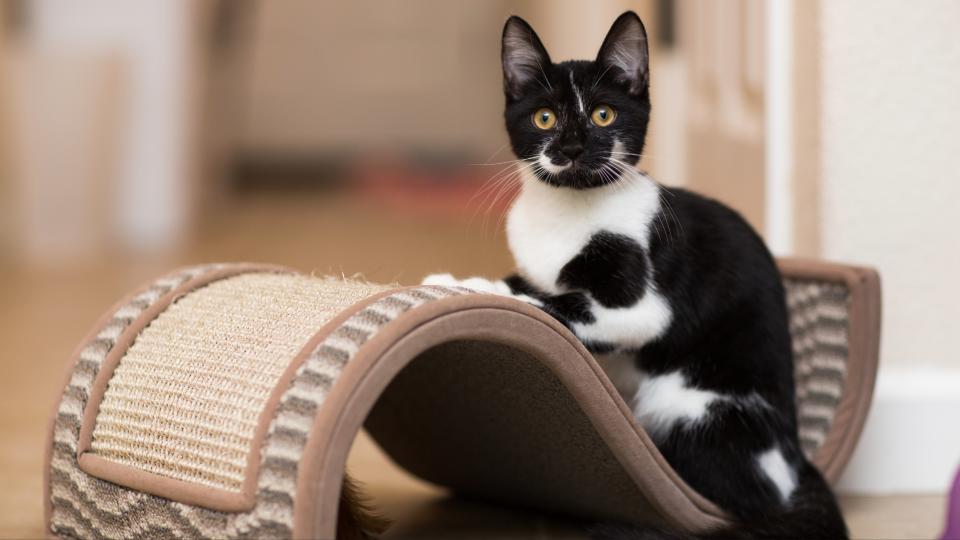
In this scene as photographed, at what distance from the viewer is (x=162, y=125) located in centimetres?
502

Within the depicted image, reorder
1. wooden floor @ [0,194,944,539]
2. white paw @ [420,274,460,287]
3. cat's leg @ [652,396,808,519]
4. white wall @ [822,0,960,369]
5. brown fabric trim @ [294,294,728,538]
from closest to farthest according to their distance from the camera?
1. brown fabric trim @ [294,294,728,538]
2. white paw @ [420,274,460,287]
3. cat's leg @ [652,396,808,519]
4. wooden floor @ [0,194,944,539]
5. white wall @ [822,0,960,369]

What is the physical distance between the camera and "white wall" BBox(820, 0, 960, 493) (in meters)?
1.82

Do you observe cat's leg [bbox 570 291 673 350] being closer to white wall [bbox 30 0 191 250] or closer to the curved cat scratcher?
the curved cat scratcher

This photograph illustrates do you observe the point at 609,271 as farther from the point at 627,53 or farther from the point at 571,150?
the point at 627,53

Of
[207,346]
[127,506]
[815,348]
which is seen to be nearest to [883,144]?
[815,348]

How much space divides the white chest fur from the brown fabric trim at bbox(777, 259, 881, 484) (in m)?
0.39

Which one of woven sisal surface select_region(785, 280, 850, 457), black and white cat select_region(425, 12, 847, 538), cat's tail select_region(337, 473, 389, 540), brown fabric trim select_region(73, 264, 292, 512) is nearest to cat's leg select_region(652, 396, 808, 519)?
black and white cat select_region(425, 12, 847, 538)

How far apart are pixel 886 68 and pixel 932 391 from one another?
0.48 m

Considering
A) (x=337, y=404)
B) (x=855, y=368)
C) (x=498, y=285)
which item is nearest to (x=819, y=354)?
(x=855, y=368)

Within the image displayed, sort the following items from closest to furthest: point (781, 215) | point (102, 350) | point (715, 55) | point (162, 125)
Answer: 1. point (102, 350)
2. point (781, 215)
3. point (715, 55)
4. point (162, 125)

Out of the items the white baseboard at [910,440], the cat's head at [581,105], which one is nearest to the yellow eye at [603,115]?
the cat's head at [581,105]

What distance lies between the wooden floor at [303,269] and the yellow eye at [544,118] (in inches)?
9.9

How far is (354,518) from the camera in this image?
147 cm

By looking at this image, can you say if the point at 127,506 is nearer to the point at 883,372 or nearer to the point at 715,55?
the point at 883,372
